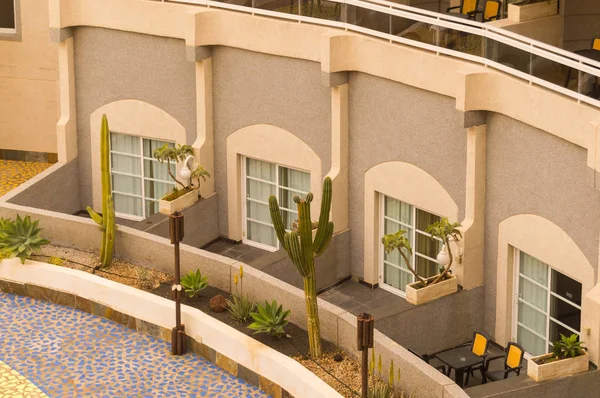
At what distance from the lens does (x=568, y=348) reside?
22000 millimetres

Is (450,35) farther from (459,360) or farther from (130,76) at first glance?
(130,76)

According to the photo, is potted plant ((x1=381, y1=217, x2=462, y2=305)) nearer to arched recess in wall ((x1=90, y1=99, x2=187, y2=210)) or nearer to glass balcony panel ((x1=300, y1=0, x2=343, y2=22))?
glass balcony panel ((x1=300, y1=0, x2=343, y2=22))

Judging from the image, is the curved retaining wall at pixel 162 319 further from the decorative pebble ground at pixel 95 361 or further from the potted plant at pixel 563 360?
the potted plant at pixel 563 360

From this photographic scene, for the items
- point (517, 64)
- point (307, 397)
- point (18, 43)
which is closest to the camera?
point (307, 397)

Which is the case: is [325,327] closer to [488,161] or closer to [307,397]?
[307,397]

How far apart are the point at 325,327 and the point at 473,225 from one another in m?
3.60

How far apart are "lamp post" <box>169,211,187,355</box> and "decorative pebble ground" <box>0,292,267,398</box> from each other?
0.71ft

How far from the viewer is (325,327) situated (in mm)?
23703

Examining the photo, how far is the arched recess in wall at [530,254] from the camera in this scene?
75.3ft

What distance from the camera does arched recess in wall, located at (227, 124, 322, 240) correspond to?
92.0 ft

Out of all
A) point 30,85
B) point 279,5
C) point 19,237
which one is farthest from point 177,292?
point 30,85

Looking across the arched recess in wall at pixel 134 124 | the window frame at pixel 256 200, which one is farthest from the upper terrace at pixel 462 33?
the window frame at pixel 256 200

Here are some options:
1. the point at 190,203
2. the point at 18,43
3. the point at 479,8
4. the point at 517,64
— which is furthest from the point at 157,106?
the point at 517,64

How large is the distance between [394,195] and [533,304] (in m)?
3.76
